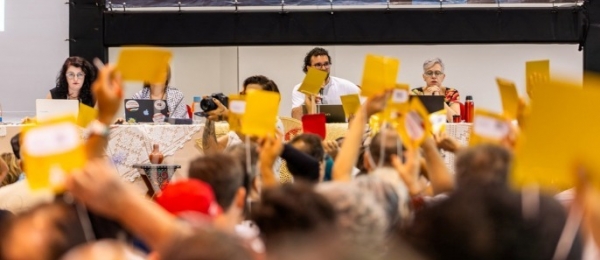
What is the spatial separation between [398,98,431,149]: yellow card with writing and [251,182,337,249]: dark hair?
3.87 feet

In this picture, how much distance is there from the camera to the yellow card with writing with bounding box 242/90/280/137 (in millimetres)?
3242

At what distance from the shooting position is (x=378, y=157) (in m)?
3.19

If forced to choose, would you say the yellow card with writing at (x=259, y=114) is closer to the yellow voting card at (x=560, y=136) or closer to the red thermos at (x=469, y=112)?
the yellow voting card at (x=560, y=136)

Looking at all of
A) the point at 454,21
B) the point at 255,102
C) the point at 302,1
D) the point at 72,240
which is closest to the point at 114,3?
the point at 302,1

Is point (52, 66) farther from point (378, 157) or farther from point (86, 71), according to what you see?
point (378, 157)

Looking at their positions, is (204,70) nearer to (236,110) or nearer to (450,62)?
(450,62)

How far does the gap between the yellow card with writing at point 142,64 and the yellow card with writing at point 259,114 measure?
0.51 m

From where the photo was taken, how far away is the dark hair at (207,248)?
1.44 metres

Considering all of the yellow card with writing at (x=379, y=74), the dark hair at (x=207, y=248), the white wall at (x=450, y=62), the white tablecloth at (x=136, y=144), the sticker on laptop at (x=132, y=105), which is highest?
the white wall at (x=450, y=62)

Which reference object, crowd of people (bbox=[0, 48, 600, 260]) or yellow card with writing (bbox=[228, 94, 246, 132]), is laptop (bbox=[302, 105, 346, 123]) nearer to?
yellow card with writing (bbox=[228, 94, 246, 132])

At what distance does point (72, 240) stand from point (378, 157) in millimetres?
1415

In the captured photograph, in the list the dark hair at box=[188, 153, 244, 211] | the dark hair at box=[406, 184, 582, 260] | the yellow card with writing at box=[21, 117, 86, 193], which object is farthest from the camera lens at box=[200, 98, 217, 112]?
the dark hair at box=[406, 184, 582, 260]

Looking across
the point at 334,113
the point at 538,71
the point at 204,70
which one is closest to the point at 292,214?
the point at 538,71

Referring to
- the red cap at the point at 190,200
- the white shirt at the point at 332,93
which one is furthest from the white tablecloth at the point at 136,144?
the red cap at the point at 190,200
